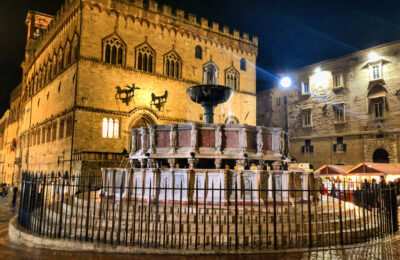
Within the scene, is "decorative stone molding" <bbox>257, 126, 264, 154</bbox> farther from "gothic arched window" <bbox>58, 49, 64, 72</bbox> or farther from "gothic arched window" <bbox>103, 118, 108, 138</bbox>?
"gothic arched window" <bbox>58, 49, 64, 72</bbox>

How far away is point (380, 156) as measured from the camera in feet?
88.3

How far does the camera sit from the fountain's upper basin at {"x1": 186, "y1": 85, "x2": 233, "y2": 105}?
→ 11.7 meters

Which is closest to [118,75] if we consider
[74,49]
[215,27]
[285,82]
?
[74,49]

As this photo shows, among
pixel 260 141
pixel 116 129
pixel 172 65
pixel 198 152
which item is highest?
pixel 172 65

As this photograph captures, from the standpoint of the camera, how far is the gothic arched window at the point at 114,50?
23.5 metres

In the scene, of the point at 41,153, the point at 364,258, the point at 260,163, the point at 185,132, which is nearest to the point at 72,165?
the point at 41,153

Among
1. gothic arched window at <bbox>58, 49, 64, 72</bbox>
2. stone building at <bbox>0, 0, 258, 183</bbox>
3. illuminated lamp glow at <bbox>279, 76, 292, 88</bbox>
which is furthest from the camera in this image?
illuminated lamp glow at <bbox>279, 76, 292, 88</bbox>

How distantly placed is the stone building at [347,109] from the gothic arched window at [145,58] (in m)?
17.0

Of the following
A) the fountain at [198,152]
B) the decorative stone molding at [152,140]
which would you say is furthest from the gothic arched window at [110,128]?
the decorative stone molding at [152,140]

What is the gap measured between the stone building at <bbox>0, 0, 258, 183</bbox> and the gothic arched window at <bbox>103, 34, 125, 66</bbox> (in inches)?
3.0

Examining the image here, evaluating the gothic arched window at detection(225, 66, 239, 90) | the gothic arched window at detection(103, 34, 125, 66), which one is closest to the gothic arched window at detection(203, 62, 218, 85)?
the gothic arched window at detection(225, 66, 239, 90)

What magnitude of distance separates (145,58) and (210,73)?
276 inches

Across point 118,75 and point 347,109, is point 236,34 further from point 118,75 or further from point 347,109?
point 118,75

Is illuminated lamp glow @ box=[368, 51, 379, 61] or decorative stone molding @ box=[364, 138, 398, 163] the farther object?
illuminated lamp glow @ box=[368, 51, 379, 61]
